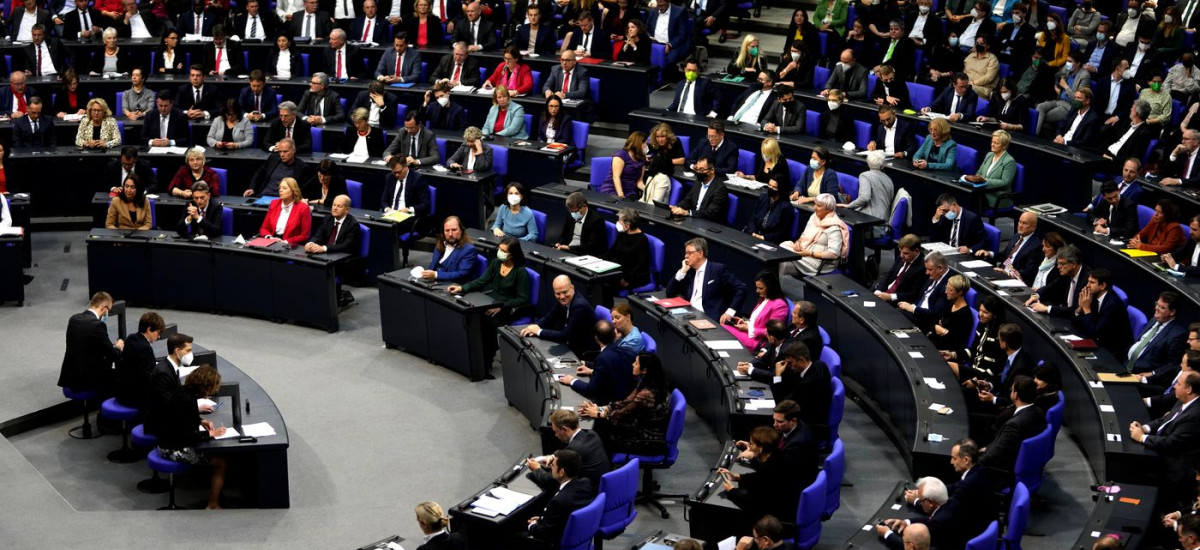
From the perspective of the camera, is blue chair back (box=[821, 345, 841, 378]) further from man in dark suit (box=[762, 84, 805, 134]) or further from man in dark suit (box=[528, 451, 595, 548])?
man in dark suit (box=[762, 84, 805, 134])

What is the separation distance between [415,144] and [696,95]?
12.1ft

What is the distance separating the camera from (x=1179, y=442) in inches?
386

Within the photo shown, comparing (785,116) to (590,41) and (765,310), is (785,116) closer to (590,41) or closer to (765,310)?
(590,41)

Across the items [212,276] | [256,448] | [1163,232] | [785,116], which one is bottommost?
[256,448]

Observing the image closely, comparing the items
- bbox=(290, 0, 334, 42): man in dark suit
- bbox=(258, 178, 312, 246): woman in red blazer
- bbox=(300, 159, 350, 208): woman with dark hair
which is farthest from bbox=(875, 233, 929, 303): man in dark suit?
bbox=(290, 0, 334, 42): man in dark suit

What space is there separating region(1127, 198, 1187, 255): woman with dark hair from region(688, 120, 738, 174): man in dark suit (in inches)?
177

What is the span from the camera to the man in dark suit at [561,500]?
9.19 meters

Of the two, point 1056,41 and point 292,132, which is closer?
point 292,132

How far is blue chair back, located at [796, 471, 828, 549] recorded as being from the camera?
9.24m

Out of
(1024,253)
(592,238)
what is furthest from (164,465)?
(1024,253)

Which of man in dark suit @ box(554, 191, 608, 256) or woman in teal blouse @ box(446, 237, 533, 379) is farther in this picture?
man in dark suit @ box(554, 191, 608, 256)

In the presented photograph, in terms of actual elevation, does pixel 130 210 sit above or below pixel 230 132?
below

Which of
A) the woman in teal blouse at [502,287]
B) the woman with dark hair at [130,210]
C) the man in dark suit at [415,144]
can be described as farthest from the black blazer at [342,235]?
the man in dark suit at [415,144]

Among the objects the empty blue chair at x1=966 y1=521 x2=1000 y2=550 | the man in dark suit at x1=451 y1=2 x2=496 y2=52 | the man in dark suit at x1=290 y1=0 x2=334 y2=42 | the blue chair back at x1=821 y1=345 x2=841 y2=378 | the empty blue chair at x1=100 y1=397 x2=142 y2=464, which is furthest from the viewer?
the man in dark suit at x1=290 y1=0 x2=334 y2=42
